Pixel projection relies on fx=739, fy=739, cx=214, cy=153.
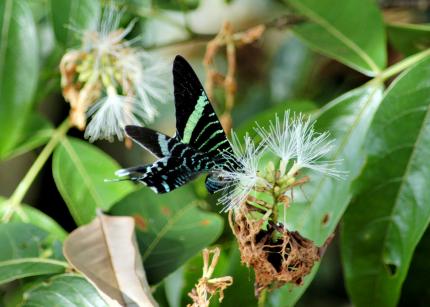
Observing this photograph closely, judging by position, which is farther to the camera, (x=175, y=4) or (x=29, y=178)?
(x=175, y=4)

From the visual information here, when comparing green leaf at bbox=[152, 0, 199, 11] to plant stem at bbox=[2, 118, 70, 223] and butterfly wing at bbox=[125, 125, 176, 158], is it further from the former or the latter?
butterfly wing at bbox=[125, 125, 176, 158]

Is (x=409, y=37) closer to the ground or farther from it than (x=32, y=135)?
farther from it

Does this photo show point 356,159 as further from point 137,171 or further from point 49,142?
point 49,142

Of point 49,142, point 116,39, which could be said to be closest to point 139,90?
point 116,39

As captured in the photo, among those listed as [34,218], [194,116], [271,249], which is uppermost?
[194,116]

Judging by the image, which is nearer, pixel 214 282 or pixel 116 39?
pixel 214 282

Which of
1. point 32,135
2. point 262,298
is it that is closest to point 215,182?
point 262,298

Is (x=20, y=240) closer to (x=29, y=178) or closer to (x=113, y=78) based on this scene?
(x=29, y=178)

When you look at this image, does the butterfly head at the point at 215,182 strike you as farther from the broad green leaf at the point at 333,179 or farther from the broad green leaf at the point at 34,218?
the broad green leaf at the point at 34,218
